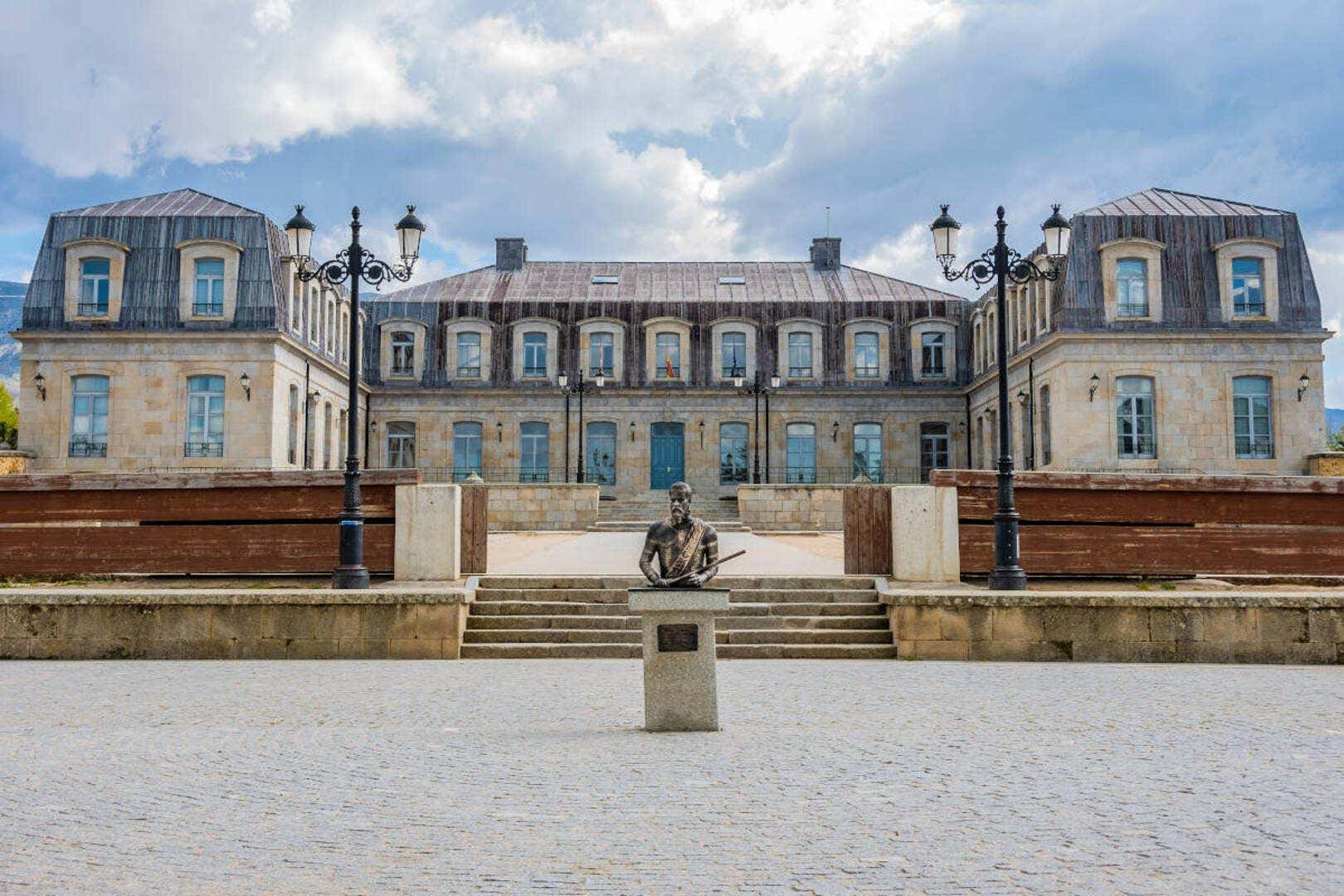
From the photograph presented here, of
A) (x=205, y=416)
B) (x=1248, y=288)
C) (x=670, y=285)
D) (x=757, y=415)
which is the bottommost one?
(x=205, y=416)

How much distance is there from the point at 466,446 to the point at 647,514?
1053 cm

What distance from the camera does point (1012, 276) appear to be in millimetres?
14562

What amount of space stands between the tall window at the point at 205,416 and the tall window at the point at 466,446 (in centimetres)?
984

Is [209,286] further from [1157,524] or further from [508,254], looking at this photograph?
[1157,524]

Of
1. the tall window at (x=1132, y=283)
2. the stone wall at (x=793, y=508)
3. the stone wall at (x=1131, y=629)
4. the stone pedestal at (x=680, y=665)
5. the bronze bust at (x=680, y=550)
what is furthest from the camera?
the tall window at (x=1132, y=283)

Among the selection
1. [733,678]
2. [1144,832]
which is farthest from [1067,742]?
[733,678]

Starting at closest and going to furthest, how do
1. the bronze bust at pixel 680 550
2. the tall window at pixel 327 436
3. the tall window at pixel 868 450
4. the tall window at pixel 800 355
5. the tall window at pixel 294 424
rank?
the bronze bust at pixel 680 550
the tall window at pixel 294 424
the tall window at pixel 327 436
the tall window at pixel 868 450
the tall window at pixel 800 355

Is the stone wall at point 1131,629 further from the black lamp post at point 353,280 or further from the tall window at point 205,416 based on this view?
the tall window at point 205,416

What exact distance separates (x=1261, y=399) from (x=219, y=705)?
29.5 meters

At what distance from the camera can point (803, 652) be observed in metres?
11.2

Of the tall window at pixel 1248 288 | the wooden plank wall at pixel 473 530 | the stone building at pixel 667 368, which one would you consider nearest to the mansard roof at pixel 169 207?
the stone building at pixel 667 368

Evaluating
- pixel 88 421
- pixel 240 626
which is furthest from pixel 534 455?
pixel 240 626

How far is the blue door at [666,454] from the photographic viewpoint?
125 feet

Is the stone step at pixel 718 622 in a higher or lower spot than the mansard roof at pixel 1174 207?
lower
